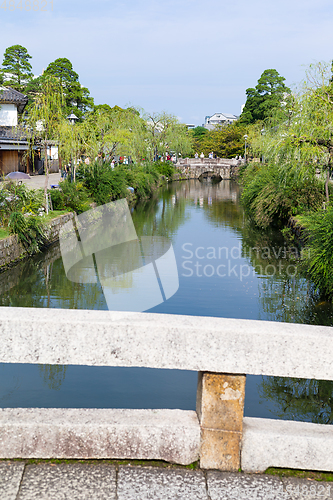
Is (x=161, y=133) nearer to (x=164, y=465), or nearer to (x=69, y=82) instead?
(x=69, y=82)

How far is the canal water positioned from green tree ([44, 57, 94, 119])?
26459 mm

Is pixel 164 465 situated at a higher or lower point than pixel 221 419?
lower

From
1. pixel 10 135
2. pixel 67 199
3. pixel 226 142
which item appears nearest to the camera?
pixel 67 199

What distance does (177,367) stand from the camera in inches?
79.6

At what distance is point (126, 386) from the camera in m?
5.17

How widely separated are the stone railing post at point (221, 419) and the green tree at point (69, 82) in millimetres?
39302

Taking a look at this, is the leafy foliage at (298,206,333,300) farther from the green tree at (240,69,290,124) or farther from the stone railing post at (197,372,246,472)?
the green tree at (240,69,290,124)

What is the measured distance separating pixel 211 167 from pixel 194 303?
167 feet

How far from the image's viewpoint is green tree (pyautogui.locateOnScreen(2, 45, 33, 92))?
38.1 metres

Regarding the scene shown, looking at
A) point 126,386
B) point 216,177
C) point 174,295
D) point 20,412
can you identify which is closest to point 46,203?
point 174,295

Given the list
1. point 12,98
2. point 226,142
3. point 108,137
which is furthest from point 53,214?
point 226,142

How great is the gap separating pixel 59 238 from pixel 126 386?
9356 millimetres

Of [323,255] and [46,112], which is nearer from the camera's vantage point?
[323,255]

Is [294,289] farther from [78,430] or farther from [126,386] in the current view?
[78,430]
